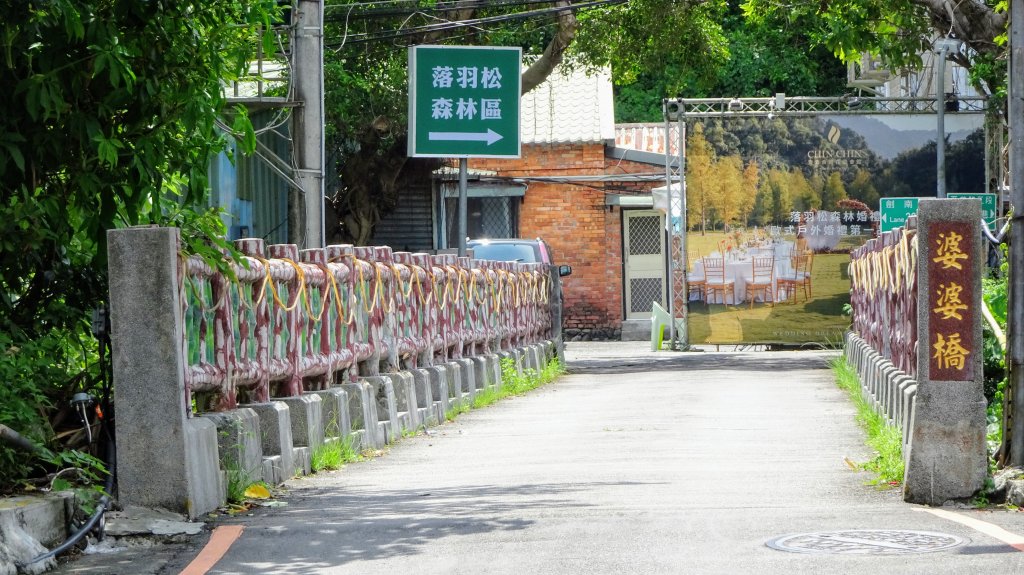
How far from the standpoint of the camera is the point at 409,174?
30.5m

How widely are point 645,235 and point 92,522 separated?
1190 inches

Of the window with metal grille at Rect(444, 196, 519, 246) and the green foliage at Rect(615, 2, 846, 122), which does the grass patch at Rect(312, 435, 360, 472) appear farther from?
the green foliage at Rect(615, 2, 846, 122)

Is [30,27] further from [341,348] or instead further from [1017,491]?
[1017,491]

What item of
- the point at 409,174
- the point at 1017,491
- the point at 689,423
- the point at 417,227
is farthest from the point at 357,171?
the point at 1017,491

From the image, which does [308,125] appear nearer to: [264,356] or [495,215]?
[264,356]

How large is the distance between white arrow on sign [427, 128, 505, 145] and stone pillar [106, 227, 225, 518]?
1253 cm

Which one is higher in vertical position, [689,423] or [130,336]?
[130,336]

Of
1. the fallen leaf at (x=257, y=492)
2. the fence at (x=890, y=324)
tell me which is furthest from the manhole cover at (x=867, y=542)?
the fallen leaf at (x=257, y=492)

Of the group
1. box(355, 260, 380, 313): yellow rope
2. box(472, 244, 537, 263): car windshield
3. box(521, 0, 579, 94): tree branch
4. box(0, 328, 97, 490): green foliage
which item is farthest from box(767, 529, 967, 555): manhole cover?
box(472, 244, 537, 263): car windshield

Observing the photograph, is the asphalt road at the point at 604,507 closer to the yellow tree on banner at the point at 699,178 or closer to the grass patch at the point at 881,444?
the grass patch at the point at 881,444

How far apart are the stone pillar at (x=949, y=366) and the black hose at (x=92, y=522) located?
437 centimetres

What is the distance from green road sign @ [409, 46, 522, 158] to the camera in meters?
21.0

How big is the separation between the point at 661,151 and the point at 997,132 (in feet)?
30.9

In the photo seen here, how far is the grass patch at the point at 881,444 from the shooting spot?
9.70 meters
